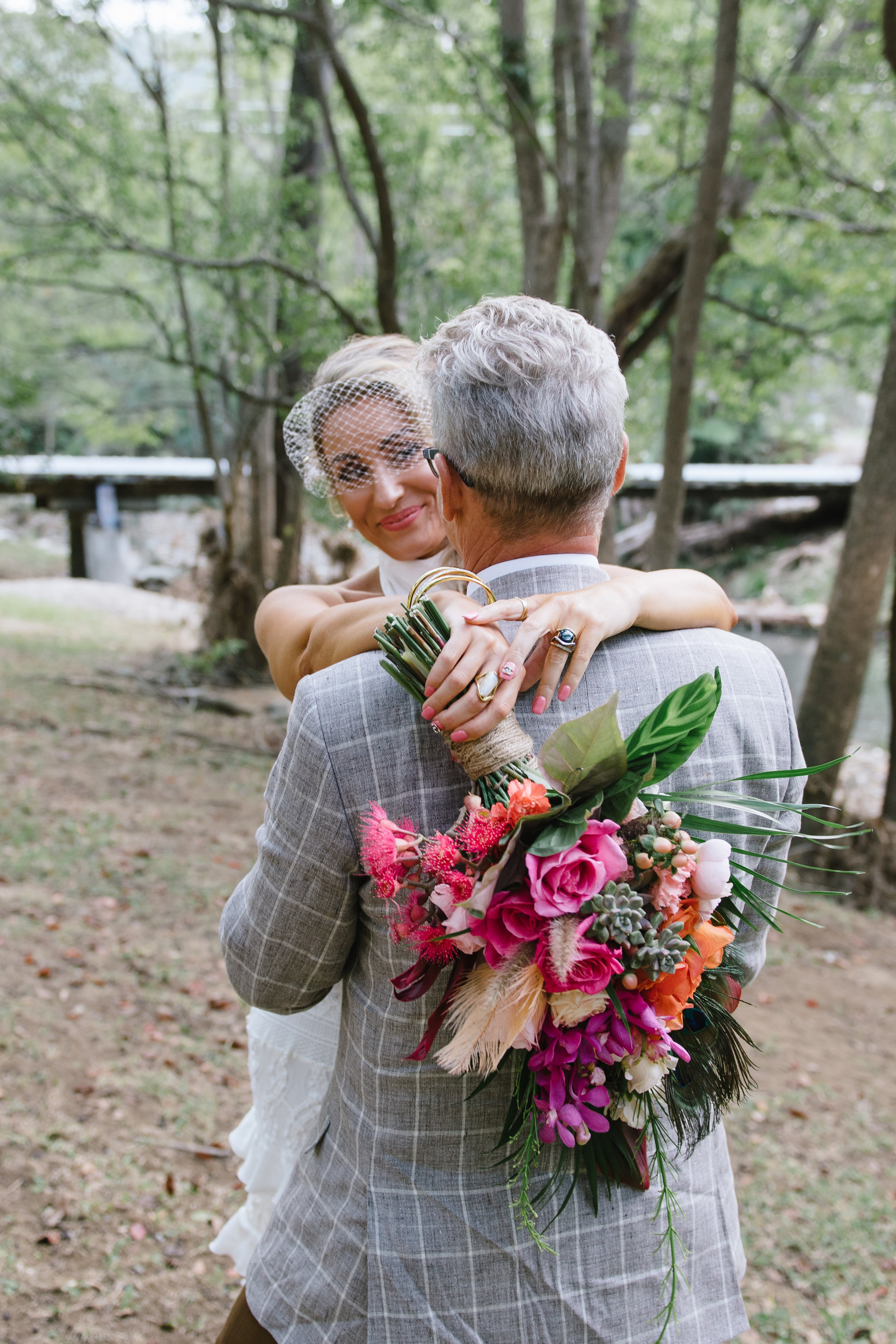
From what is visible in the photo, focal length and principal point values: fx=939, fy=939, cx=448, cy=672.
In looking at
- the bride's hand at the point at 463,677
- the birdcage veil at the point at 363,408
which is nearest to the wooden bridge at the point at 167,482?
the birdcage veil at the point at 363,408

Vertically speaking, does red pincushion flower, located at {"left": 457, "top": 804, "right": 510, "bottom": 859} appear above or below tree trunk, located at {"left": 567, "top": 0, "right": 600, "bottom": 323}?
below

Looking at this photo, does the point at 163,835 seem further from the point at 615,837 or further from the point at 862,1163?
the point at 615,837

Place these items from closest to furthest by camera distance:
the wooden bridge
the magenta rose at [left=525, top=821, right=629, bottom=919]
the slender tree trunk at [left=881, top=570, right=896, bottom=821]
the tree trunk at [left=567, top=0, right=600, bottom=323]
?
1. the magenta rose at [left=525, top=821, right=629, bottom=919]
2. the tree trunk at [left=567, top=0, right=600, bottom=323]
3. the slender tree trunk at [left=881, top=570, right=896, bottom=821]
4. the wooden bridge

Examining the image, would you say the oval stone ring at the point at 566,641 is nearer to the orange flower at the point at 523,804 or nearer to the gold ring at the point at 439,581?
the gold ring at the point at 439,581

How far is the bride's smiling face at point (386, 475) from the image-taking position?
2.16 metres

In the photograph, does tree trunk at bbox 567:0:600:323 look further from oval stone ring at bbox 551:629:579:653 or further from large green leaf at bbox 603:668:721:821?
large green leaf at bbox 603:668:721:821

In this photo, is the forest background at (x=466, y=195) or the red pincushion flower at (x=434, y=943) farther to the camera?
the forest background at (x=466, y=195)

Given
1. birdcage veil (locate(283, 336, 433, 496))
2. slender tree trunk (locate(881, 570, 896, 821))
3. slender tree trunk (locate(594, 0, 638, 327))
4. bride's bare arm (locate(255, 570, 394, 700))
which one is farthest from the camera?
slender tree trunk (locate(881, 570, 896, 821))

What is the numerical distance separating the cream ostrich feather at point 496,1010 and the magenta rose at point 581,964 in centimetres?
2

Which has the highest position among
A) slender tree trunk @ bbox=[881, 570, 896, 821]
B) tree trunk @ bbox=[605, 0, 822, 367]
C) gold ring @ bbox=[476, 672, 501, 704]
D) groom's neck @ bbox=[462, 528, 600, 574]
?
tree trunk @ bbox=[605, 0, 822, 367]

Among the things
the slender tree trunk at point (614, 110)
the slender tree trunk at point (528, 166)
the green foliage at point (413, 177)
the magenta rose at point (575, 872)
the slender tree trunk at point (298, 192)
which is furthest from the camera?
the slender tree trunk at point (298, 192)

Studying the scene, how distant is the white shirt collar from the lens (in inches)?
51.8

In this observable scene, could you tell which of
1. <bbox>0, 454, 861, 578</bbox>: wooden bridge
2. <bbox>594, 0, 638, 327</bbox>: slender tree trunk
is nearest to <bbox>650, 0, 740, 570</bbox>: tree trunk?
<bbox>594, 0, 638, 327</bbox>: slender tree trunk

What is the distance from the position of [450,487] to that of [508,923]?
23.5 inches
